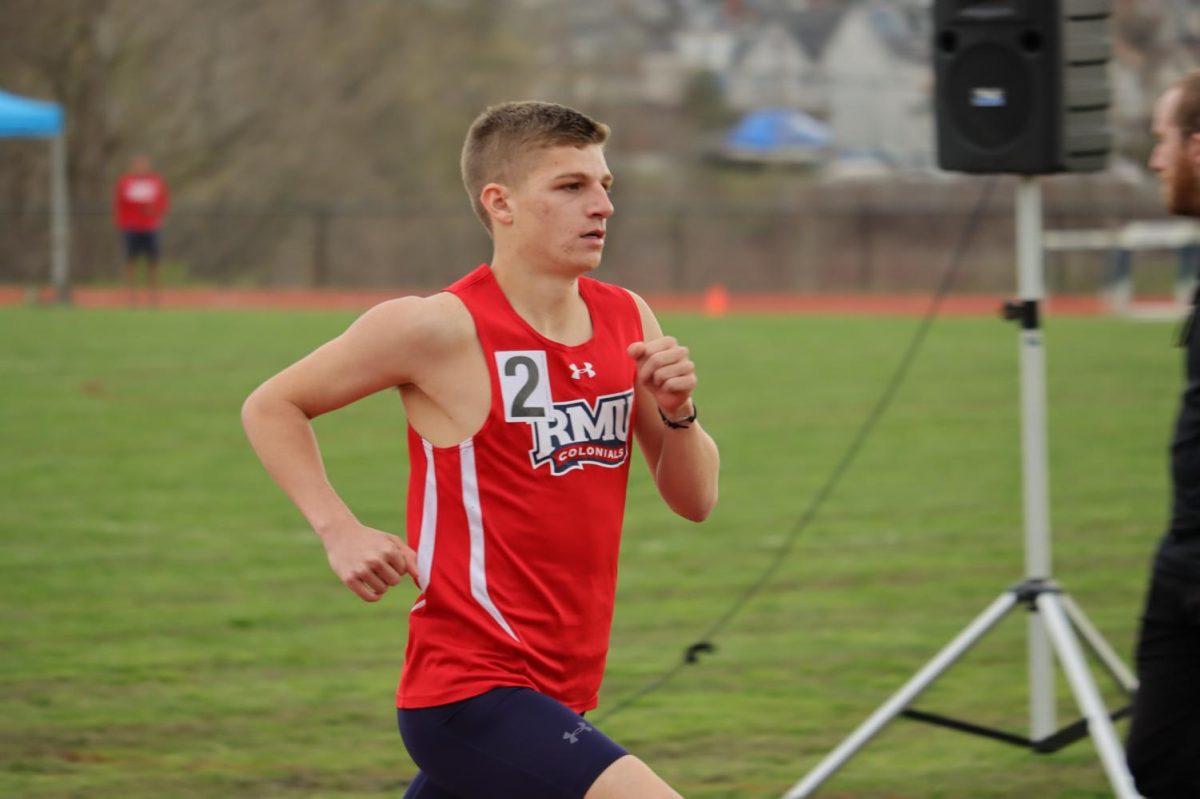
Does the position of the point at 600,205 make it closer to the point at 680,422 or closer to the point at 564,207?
the point at 564,207

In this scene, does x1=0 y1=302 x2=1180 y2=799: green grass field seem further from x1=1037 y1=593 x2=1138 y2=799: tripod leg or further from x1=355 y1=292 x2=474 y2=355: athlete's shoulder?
x1=355 y1=292 x2=474 y2=355: athlete's shoulder

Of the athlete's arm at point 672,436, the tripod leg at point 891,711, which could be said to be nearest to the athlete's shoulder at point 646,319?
the athlete's arm at point 672,436

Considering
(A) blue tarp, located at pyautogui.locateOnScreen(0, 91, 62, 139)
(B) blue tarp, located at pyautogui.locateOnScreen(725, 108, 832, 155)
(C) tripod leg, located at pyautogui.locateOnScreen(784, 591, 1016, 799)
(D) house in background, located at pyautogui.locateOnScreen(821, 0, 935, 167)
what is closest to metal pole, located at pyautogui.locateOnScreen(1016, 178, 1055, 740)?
(C) tripod leg, located at pyautogui.locateOnScreen(784, 591, 1016, 799)

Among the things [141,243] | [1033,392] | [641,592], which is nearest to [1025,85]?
[1033,392]

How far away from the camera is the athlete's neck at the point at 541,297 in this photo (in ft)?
11.9

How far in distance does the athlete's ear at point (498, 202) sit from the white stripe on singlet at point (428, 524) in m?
0.50

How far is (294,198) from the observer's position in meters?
45.2

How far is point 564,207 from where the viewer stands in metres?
3.58

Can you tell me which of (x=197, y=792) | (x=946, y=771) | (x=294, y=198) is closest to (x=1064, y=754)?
(x=946, y=771)

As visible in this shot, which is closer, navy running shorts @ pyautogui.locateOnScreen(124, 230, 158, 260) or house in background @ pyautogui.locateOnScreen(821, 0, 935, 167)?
navy running shorts @ pyautogui.locateOnScreen(124, 230, 158, 260)

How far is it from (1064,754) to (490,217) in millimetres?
3691

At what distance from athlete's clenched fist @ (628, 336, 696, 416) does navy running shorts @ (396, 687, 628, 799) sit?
643mm

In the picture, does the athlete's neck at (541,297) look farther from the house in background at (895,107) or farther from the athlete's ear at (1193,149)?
the house in background at (895,107)

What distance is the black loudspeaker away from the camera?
5.54m
